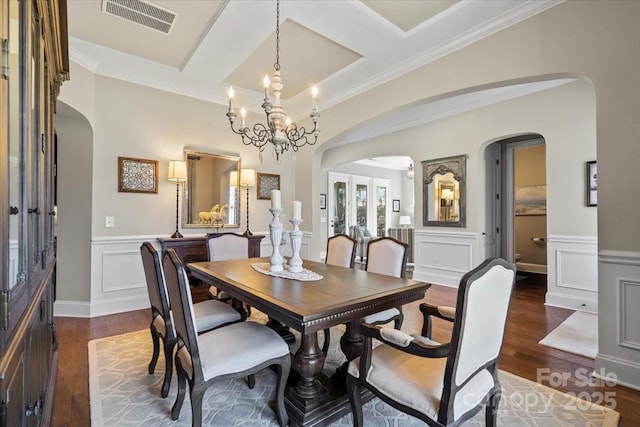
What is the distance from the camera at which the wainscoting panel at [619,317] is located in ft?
6.86

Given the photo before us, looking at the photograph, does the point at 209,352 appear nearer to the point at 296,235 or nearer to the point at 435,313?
the point at 296,235

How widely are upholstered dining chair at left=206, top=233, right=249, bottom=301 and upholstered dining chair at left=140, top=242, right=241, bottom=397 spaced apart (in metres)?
0.84

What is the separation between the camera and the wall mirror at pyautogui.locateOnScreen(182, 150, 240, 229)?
4.16m

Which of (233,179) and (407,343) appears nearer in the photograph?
(407,343)

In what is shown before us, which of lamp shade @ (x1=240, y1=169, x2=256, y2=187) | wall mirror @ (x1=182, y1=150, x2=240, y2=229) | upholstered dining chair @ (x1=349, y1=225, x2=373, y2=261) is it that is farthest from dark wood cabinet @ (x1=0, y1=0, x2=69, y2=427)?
upholstered dining chair @ (x1=349, y1=225, x2=373, y2=261)

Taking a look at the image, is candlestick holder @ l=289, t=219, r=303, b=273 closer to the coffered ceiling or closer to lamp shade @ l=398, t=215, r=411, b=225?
the coffered ceiling

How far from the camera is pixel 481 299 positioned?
122 cm

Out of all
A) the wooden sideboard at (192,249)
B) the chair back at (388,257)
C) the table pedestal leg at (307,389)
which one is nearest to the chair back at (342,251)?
the chair back at (388,257)

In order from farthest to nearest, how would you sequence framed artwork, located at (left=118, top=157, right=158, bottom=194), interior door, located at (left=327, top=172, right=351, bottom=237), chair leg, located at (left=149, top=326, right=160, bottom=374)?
interior door, located at (left=327, top=172, right=351, bottom=237) → framed artwork, located at (left=118, top=157, right=158, bottom=194) → chair leg, located at (left=149, top=326, right=160, bottom=374)

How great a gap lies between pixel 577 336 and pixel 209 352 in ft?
11.1

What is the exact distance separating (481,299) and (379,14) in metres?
2.62

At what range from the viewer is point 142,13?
2.81 meters

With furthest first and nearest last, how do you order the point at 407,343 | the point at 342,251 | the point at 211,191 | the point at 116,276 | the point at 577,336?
the point at 211,191, the point at 116,276, the point at 342,251, the point at 577,336, the point at 407,343

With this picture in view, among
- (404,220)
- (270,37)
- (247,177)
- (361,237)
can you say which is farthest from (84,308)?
(404,220)
